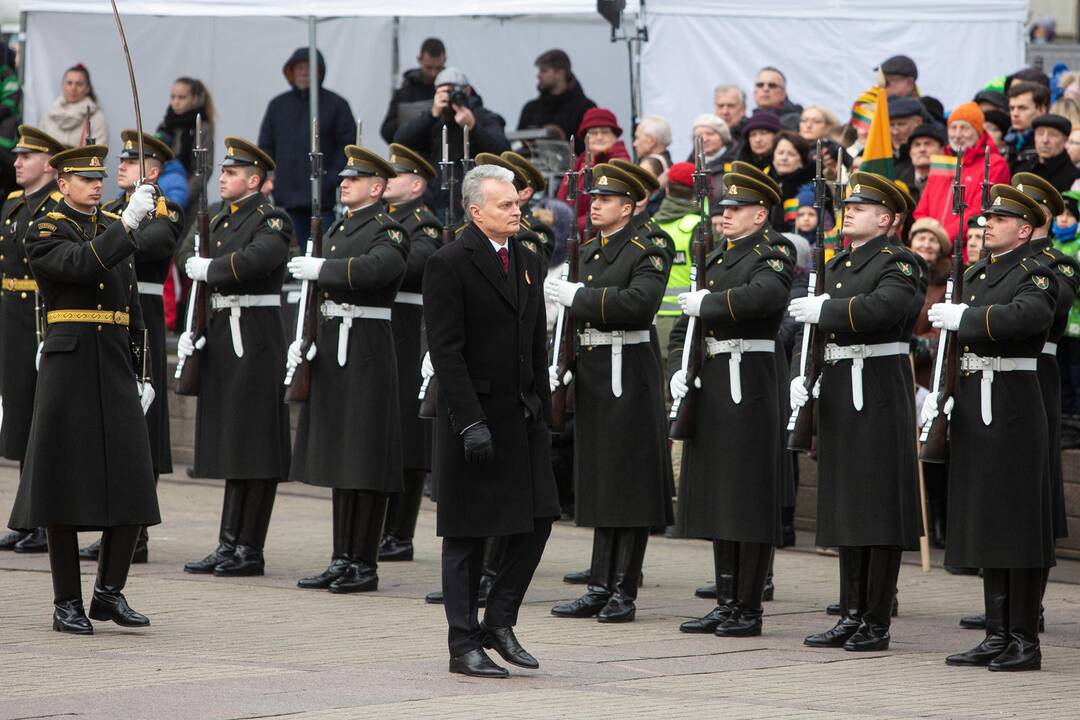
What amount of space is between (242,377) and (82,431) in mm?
2029

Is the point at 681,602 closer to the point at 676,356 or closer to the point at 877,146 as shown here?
the point at 676,356

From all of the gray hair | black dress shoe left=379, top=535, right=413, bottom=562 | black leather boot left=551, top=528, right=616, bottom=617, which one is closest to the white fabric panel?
black dress shoe left=379, top=535, right=413, bottom=562

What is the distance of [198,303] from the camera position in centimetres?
1019

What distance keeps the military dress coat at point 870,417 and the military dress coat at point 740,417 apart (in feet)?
0.86

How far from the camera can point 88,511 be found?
818 centimetres

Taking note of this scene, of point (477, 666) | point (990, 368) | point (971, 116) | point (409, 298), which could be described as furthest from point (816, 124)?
Answer: point (477, 666)

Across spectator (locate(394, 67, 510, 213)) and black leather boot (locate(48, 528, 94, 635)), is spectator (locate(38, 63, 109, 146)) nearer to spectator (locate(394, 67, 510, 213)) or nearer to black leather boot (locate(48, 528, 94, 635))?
spectator (locate(394, 67, 510, 213))

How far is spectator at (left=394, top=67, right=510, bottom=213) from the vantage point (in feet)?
42.2

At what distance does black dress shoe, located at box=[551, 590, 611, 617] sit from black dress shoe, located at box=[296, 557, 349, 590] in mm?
1161

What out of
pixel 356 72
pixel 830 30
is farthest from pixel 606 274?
pixel 356 72

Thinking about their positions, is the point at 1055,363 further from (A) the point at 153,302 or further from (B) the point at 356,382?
(A) the point at 153,302

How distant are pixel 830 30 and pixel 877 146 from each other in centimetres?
274

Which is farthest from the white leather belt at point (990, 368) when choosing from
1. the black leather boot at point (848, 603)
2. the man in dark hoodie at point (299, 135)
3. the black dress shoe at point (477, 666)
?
the man in dark hoodie at point (299, 135)

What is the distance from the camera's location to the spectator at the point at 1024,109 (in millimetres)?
12602
